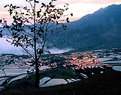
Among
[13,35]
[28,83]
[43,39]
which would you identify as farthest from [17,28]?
[28,83]

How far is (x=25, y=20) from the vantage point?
34250 millimetres

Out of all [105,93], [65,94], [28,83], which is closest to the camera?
[105,93]

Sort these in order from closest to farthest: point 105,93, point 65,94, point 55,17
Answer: point 105,93, point 65,94, point 55,17

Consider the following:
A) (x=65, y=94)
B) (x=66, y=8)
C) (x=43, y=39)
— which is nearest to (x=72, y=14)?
(x=66, y=8)

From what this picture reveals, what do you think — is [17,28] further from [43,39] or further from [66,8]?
[66,8]

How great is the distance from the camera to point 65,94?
2042cm

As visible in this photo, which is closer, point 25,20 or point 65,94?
point 65,94

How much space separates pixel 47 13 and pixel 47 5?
1.26 m

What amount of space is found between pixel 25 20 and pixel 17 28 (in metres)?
1.72

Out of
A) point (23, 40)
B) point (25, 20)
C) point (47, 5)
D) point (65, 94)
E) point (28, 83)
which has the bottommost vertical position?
point (28, 83)

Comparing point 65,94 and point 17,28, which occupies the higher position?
point 17,28

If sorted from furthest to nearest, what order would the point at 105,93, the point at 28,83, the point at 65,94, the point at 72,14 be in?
the point at 28,83 < the point at 72,14 < the point at 65,94 < the point at 105,93

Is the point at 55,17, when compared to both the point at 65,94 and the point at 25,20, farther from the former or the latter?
the point at 65,94

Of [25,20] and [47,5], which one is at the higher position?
[47,5]
